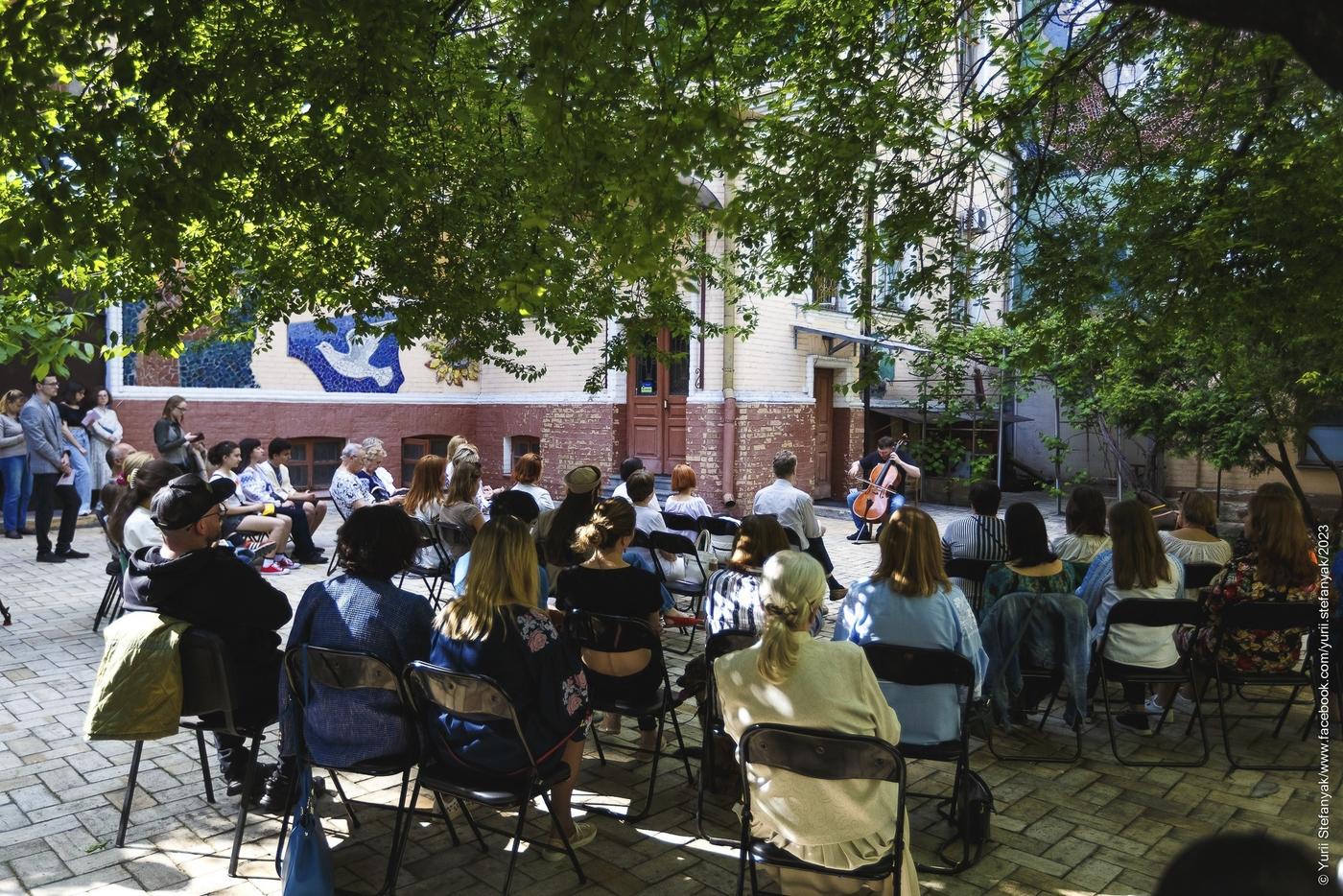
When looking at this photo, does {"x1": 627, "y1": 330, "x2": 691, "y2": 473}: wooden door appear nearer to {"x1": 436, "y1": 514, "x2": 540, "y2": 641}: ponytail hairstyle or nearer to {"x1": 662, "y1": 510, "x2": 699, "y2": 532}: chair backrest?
{"x1": 662, "y1": 510, "x2": 699, "y2": 532}: chair backrest

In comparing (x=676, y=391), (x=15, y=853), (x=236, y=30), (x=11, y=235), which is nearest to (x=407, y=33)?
(x=236, y=30)

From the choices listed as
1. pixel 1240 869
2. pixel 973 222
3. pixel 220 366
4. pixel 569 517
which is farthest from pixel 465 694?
pixel 220 366

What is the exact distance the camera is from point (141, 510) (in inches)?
Answer: 234

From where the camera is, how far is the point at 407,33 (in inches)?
204

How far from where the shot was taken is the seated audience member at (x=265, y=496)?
957 centimetres

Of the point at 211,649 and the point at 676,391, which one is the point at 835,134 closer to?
the point at 211,649

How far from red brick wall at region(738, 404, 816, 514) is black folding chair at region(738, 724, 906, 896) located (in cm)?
1187

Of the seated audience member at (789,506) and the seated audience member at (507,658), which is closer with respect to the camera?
the seated audience member at (507,658)

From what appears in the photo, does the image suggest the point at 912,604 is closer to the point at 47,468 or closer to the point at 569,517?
the point at 569,517

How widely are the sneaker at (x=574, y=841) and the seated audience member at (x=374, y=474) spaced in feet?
20.5

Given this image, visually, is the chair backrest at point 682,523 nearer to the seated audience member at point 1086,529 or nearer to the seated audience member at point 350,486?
the seated audience member at point 1086,529

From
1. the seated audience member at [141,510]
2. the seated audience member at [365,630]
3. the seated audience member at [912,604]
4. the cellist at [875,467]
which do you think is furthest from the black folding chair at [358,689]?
the cellist at [875,467]

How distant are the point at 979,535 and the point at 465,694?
12.2ft

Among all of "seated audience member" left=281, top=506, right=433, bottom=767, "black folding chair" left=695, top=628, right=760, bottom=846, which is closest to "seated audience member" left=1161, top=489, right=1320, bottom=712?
"black folding chair" left=695, top=628, right=760, bottom=846
